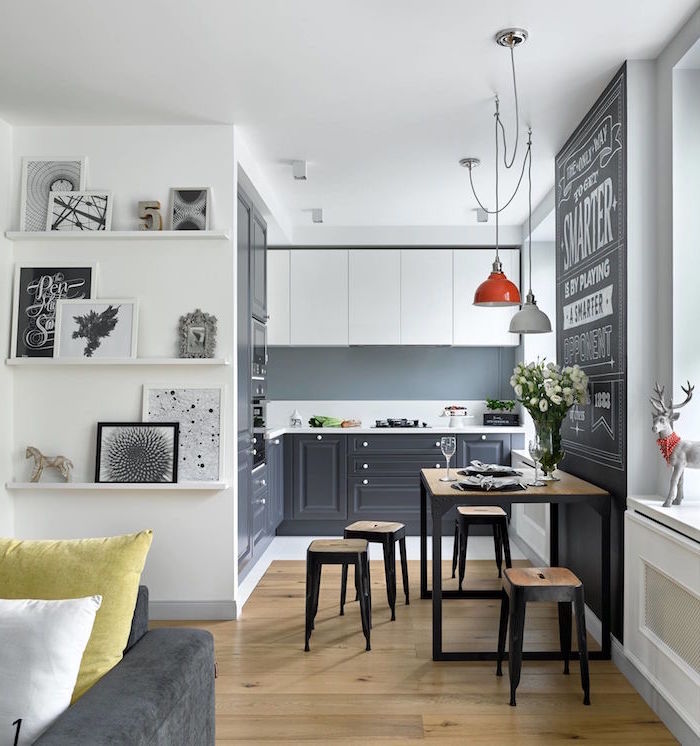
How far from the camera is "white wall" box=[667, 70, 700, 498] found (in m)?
3.15

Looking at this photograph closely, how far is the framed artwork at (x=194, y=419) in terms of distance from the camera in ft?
13.4

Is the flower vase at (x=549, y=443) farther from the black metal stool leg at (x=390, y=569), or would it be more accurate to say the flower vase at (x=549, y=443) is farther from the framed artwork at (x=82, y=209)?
the framed artwork at (x=82, y=209)

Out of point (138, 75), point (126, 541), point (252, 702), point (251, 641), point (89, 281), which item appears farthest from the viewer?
point (89, 281)

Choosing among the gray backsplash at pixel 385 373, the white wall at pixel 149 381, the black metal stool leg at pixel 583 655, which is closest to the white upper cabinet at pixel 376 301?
the gray backsplash at pixel 385 373

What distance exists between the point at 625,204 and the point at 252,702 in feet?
8.99

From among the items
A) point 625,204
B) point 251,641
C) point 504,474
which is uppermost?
point 625,204

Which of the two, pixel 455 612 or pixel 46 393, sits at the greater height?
pixel 46 393

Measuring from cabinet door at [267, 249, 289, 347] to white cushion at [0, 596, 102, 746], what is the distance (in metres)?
5.01

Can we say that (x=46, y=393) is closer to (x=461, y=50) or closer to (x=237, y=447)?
(x=237, y=447)

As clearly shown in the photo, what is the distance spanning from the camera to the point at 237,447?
4301mm

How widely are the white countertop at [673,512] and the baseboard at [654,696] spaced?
63 cm

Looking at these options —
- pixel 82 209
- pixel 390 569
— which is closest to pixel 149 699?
pixel 390 569

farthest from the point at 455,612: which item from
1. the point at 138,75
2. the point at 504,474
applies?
the point at 138,75

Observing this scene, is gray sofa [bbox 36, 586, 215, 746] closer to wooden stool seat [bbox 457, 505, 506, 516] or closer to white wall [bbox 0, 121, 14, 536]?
white wall [bbox 0, 121, 14, 536]
